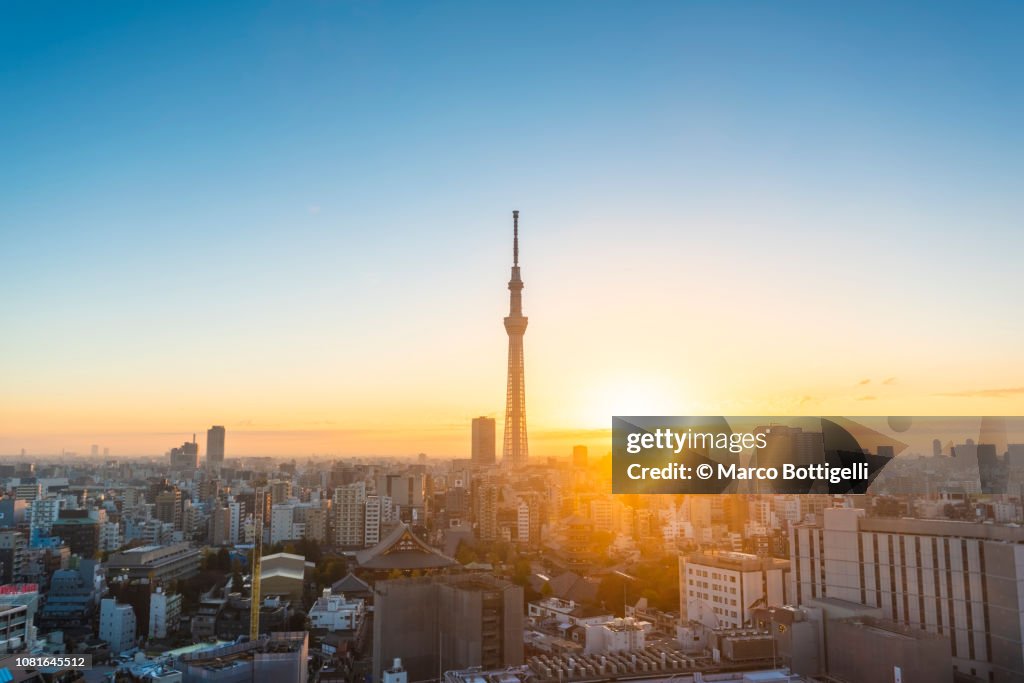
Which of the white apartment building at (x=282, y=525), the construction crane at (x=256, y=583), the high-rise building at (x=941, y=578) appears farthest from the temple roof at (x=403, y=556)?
the high-rise building at (x=941, y=578)

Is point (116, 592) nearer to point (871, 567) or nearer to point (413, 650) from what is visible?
point (413, 650)

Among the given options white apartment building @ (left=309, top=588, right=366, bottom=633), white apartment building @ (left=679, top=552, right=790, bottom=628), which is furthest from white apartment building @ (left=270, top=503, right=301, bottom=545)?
white apartment building @ (left=679, top=552, right=790, bottom=628)

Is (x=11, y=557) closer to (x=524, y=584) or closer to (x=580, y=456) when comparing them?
(x=524, y=584)

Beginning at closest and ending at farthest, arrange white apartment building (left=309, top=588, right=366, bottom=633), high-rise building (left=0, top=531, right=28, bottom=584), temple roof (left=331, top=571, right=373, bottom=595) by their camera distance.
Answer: white apartment building (left=309, top=588, right=366, bottom=633), temple roof (left=331, top=571, right=373, bottom=595), high-rise building (left=0, top=531, right=28, bottom=584)

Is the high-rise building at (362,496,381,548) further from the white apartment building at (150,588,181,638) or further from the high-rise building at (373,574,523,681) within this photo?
the high-rise building at (373,574,523,681)

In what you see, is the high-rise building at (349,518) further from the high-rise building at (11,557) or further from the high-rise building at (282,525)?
the high-rise building at (11,557)

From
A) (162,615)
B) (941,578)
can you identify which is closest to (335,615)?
(162,615)

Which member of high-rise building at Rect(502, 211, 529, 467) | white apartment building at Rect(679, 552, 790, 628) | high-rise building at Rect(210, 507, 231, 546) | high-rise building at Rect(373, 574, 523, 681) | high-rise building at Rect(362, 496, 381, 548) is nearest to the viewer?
high-rise building at Rect(373, 574, 523, 681)

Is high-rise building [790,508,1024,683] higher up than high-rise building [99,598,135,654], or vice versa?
high-rise building [790,508,1024,683]
